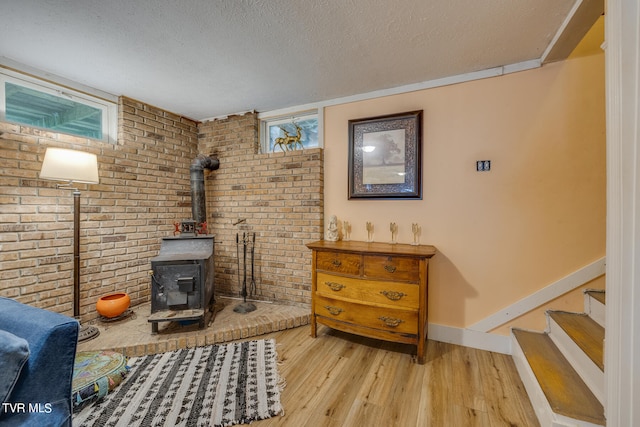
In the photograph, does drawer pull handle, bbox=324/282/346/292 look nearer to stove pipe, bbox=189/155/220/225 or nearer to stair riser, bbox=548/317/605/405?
stair riser, bbox=548/317/605/405

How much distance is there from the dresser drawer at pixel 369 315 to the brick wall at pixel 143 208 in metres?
0.57

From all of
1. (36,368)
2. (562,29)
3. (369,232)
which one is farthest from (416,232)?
(36,368)

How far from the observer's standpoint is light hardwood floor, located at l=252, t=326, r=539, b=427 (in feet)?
4.86

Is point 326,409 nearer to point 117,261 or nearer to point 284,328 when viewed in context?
point 284,328

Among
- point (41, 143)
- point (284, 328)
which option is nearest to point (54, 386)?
point (284, 328)

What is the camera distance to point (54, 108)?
2.35 m

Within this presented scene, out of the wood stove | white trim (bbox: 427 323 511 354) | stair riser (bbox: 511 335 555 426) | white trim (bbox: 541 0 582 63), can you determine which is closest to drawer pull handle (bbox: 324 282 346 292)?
white trim (bbox: 427 323 511 354)

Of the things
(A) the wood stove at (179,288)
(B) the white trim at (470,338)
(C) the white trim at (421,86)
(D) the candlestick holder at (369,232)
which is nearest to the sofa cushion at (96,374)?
(A) the wood stove at (179,288)

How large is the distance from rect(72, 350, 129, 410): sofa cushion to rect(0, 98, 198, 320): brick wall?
833mm

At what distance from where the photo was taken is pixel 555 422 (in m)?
1.25

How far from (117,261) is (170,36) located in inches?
88.1

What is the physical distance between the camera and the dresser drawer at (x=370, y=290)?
2.01 meters

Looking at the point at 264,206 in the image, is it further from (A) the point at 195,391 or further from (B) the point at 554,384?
(B) the point at 554,384

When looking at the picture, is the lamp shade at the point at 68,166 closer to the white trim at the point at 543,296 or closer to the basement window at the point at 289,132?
the basement window at the point at 289,132
